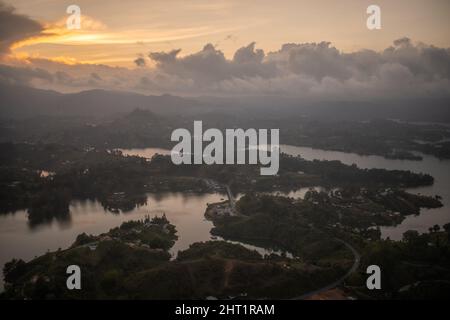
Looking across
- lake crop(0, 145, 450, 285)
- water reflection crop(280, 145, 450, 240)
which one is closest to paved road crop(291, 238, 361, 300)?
lake crop(0, 145, 450, 285)

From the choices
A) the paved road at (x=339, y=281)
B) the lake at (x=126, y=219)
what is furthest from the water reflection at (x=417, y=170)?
the paved road at (x=339, y=281)

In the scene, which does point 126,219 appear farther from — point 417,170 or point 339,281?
point 417,170

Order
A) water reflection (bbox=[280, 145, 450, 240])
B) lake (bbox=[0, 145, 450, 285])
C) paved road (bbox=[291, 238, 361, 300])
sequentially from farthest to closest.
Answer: water reflection (bbox=[280, 145, 450, 240])
lake (bbox=[0, 145, 450, 285])
paved road (bbox=[291, 238, 361, 300])

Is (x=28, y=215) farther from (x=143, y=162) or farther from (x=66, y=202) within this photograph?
(x=143, y=162)

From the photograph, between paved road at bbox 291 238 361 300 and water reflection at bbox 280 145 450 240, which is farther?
water reflection at bbox 280 145 450 240

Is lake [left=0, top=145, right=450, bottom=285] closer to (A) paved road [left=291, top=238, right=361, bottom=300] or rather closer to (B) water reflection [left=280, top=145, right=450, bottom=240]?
(B) water reflection [left=280, top=145, right=450, bottom=240]

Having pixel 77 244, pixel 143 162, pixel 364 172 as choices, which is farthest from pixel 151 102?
pixel 77 244

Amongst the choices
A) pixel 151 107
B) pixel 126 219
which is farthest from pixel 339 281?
pixel 151 107

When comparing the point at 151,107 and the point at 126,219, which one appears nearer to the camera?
the point at 126,219

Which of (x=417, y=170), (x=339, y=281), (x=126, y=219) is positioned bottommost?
(x=339, y=281)

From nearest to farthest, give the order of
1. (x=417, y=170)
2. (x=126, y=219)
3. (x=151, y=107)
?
1. (x=126, y=219)
2. (x=417, y=170)
3. (x=151, y=107)

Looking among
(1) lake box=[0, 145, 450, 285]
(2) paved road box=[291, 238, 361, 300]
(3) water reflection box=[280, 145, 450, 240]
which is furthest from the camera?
(3) water reflection box=[280, 145, 450, 240]
